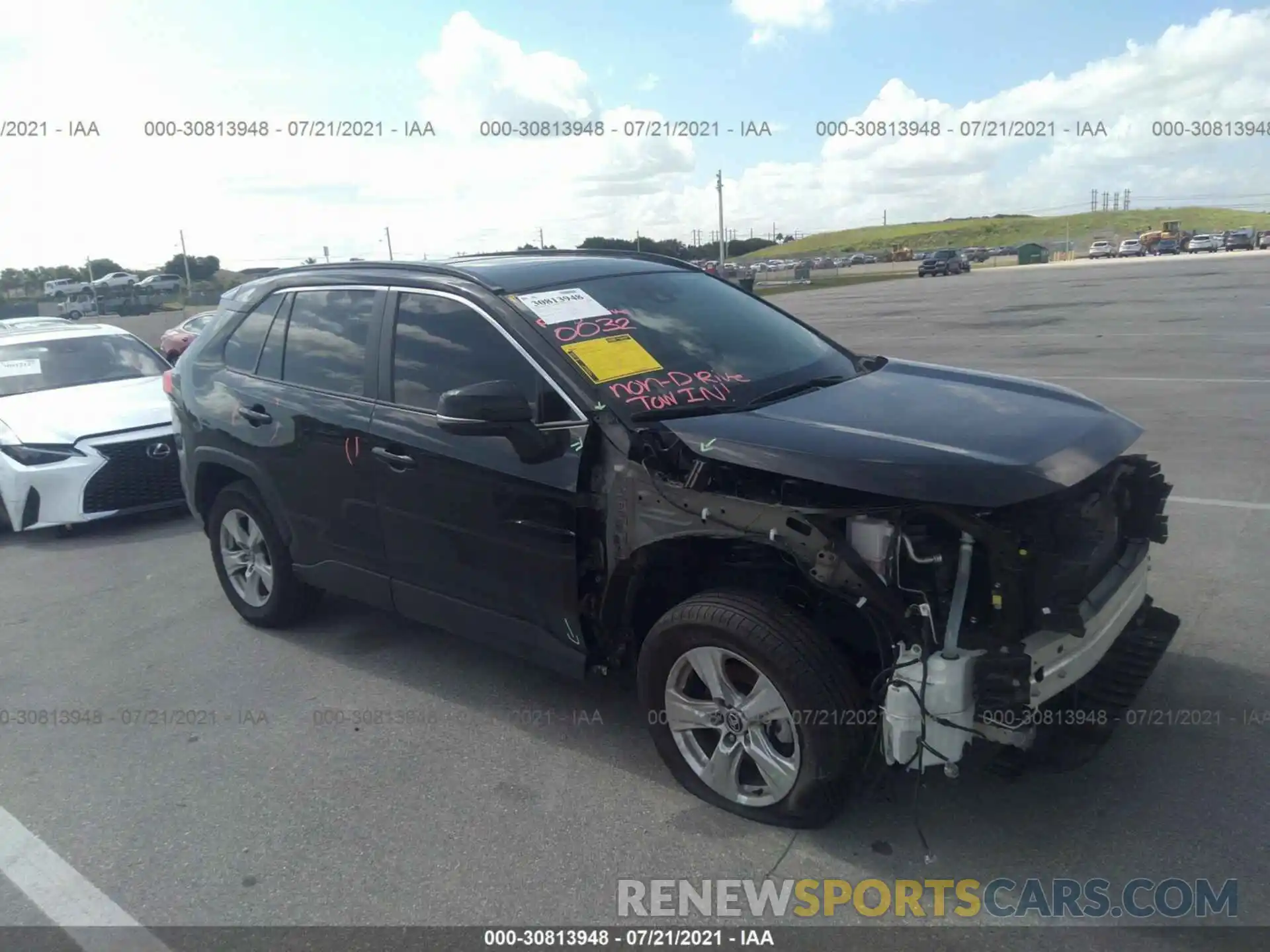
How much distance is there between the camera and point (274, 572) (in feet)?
17.3

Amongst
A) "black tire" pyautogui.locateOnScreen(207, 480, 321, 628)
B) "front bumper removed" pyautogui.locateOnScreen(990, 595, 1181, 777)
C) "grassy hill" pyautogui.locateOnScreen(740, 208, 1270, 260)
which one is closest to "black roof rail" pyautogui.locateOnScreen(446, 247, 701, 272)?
"black tire" pyautogui.locateOnScreen(207, 480, 321, 628)

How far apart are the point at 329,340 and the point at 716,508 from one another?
2389 mm

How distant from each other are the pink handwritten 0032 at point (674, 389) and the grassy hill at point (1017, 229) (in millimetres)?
115951

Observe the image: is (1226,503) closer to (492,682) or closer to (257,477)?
(492,682)

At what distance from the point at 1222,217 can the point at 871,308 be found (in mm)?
139738

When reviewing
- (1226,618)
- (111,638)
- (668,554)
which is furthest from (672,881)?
(111,638)

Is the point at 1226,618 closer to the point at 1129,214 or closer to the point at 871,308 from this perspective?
the point at 871,308

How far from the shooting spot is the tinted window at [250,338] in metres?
5.26

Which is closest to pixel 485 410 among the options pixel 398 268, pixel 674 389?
pixel 674 389

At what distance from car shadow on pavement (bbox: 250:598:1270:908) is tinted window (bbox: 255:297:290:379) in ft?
6.25

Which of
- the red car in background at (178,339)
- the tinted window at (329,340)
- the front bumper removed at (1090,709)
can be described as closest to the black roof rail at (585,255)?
the tinted window at (329,340)

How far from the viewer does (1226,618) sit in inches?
188

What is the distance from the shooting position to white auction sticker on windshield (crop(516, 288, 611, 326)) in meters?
4.04

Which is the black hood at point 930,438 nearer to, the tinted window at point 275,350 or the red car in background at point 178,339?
the tinted window at point 275,350
